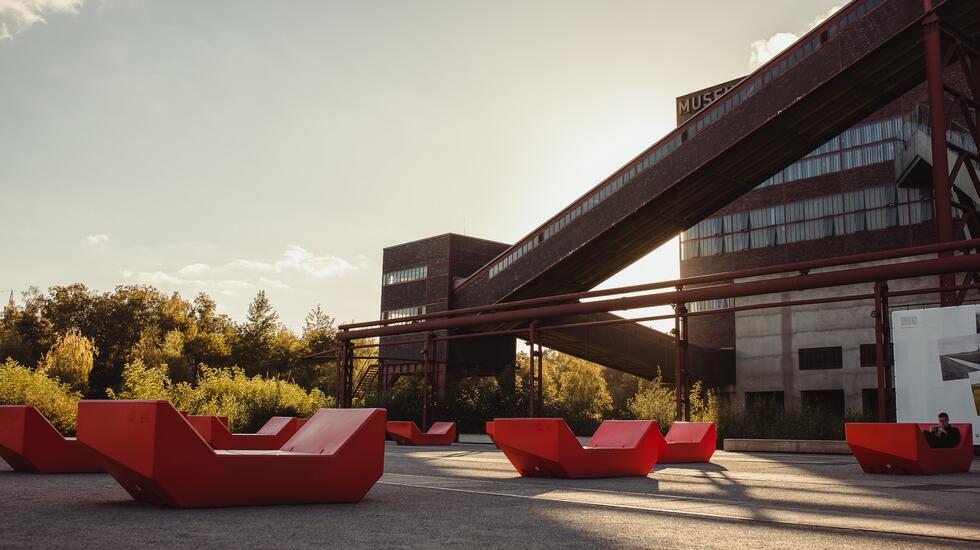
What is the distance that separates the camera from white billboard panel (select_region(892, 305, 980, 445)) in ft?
63.1

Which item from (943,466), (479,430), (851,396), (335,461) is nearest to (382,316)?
(479,430)

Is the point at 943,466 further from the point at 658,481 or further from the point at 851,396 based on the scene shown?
the point at 851,396

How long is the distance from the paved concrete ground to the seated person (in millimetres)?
3993

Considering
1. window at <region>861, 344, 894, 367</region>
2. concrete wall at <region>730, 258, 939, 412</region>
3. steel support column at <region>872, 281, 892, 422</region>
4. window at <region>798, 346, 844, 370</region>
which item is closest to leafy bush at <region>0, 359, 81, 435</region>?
steel support column at <region>872, 281, 892, 422</region>

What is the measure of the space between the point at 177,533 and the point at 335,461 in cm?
217

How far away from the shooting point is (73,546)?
4.54m

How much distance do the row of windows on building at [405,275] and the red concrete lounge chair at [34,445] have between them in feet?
122

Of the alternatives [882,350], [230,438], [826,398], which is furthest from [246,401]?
[826,398]

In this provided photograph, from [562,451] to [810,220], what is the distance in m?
41.0

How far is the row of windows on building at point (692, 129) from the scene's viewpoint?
25.5 m

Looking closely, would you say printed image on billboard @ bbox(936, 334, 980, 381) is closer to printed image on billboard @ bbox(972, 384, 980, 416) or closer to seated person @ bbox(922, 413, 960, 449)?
printed image on billboard @ bbox(972, 384, 980, 416)

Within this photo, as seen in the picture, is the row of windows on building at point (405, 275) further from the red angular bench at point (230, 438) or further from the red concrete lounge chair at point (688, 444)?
the red concrete lounge chair at point (688, 444)

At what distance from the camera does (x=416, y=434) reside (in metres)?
26.0

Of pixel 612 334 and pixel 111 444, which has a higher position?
pixel 612 334
